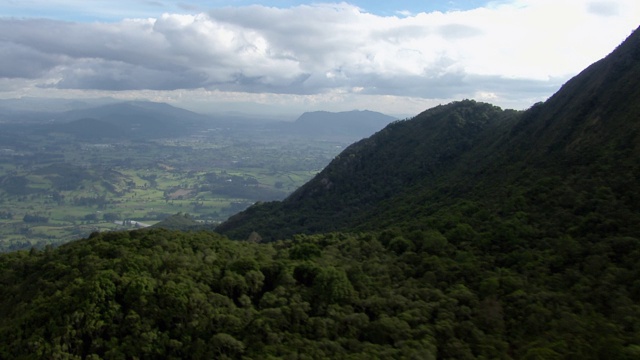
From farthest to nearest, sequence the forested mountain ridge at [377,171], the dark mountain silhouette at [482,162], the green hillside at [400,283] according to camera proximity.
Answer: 1. the forested mountain ridge at [377,171]
2. the dark mountain silhouette at [482,162]
3. the green hillside at [400,283]

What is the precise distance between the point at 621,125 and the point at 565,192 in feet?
42.1

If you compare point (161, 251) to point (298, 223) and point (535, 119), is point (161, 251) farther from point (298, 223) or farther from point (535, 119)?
point (535, 119)

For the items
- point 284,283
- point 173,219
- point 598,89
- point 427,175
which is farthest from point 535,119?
point 173,219

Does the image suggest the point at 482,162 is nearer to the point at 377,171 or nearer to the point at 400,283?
the point at 377,171

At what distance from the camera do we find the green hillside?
28000mm

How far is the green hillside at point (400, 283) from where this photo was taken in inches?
1102

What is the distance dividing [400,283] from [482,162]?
151 ft

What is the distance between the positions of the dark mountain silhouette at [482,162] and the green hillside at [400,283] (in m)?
0.41

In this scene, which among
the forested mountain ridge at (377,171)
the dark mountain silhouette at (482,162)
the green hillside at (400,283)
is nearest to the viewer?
the green hillside at (400,283)

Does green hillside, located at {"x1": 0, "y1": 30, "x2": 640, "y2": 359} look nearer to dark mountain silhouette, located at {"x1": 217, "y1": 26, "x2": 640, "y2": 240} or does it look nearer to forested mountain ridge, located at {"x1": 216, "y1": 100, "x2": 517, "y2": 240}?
dark mountain silhouette, located at {"x1": 217, "y1": 26, "x2": 640, "y2": 240}

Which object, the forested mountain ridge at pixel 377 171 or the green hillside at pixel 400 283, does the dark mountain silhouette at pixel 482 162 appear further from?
the green hillside at pixel 400 283

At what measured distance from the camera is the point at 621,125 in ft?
175

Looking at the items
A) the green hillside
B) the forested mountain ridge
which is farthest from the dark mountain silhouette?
the green hillside

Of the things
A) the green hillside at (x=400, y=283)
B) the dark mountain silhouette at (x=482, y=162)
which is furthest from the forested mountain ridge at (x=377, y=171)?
the green hillside at (x=400, y=283)
